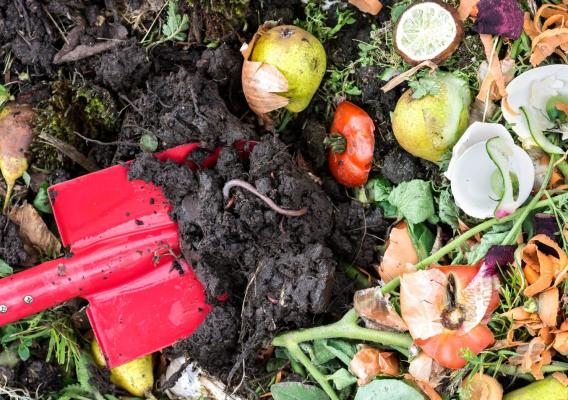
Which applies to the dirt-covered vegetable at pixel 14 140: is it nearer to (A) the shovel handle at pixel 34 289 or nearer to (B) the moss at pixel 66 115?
(B) the moss at pixel 66 115

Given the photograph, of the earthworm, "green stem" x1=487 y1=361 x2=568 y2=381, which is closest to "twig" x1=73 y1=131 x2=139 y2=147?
the earthworm

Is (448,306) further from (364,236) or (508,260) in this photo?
(364,236)

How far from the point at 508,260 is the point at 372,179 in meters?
0.57

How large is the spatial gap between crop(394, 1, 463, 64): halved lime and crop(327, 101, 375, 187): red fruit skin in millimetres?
267

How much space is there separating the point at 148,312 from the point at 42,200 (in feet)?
1.84

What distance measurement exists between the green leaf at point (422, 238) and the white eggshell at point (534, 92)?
0.43 metres

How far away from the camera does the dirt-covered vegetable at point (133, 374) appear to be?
2459 millimetres

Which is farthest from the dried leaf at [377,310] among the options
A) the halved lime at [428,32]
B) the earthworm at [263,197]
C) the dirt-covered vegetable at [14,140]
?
the dirt-covered vegetable at [14,140]

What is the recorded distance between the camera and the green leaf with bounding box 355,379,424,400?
2086 millimetres

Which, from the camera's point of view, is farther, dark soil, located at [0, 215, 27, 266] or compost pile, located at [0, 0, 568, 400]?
dark soil, located at [0, 215, 27, 266]

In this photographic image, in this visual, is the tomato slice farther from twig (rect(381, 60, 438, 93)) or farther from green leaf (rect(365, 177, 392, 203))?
twig (rect(381, 60, 438, 93))

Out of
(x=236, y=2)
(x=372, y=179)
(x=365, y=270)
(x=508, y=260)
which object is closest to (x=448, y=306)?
(x=508, y=260)

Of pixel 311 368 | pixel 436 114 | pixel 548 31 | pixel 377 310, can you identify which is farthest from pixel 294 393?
pixel 548 31

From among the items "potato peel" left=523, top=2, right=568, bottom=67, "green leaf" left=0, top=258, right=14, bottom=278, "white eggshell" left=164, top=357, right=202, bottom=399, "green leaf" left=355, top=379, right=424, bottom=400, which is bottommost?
"white eggshell" left=164, top=357, right=202, bottom=399
